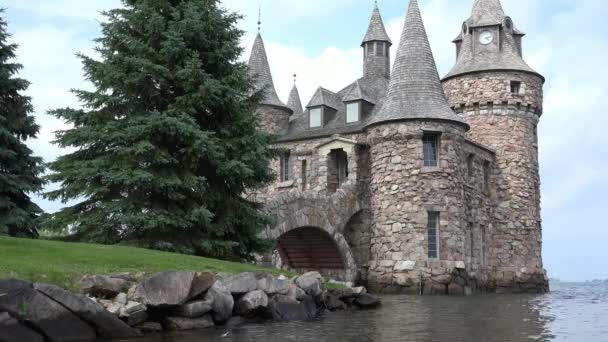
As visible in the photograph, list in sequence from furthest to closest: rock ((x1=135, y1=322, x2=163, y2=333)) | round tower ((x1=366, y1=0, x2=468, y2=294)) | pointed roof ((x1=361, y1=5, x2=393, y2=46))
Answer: pointed roof ((x1=361, y1=5, x2=393, y2=46)) → round tower ((x1=366, y1=0, x2=468, y2=294)) → rock ((x1=135, y1=322, x2=163, y2=333))

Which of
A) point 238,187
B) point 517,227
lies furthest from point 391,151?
point 238,187

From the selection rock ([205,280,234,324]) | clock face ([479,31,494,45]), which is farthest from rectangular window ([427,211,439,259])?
rock ([205,280,234,324])

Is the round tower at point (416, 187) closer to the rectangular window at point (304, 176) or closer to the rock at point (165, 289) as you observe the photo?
the rectangular window at point (304, 176)

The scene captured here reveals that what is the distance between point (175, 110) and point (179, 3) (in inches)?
142

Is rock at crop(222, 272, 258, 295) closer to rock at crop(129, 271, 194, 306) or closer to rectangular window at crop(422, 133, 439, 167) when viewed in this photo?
rock at crop(129, 271, 194, 306)

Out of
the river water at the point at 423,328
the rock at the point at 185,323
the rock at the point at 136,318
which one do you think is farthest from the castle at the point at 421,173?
the rock at the point at 136,318

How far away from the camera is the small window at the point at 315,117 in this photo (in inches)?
1485

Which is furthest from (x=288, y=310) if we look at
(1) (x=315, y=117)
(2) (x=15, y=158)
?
(1) (x=315, y=117)

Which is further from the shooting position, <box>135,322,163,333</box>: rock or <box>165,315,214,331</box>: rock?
<box>165,315,214,331</box>: rock

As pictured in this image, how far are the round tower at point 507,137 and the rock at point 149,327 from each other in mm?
26079

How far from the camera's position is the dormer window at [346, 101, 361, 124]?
35750mm

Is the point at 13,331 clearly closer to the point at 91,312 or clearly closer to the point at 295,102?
the point at 91,312

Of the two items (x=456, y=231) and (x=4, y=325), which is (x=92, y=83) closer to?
(x=4, y=325)

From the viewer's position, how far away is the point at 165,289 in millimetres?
12141
